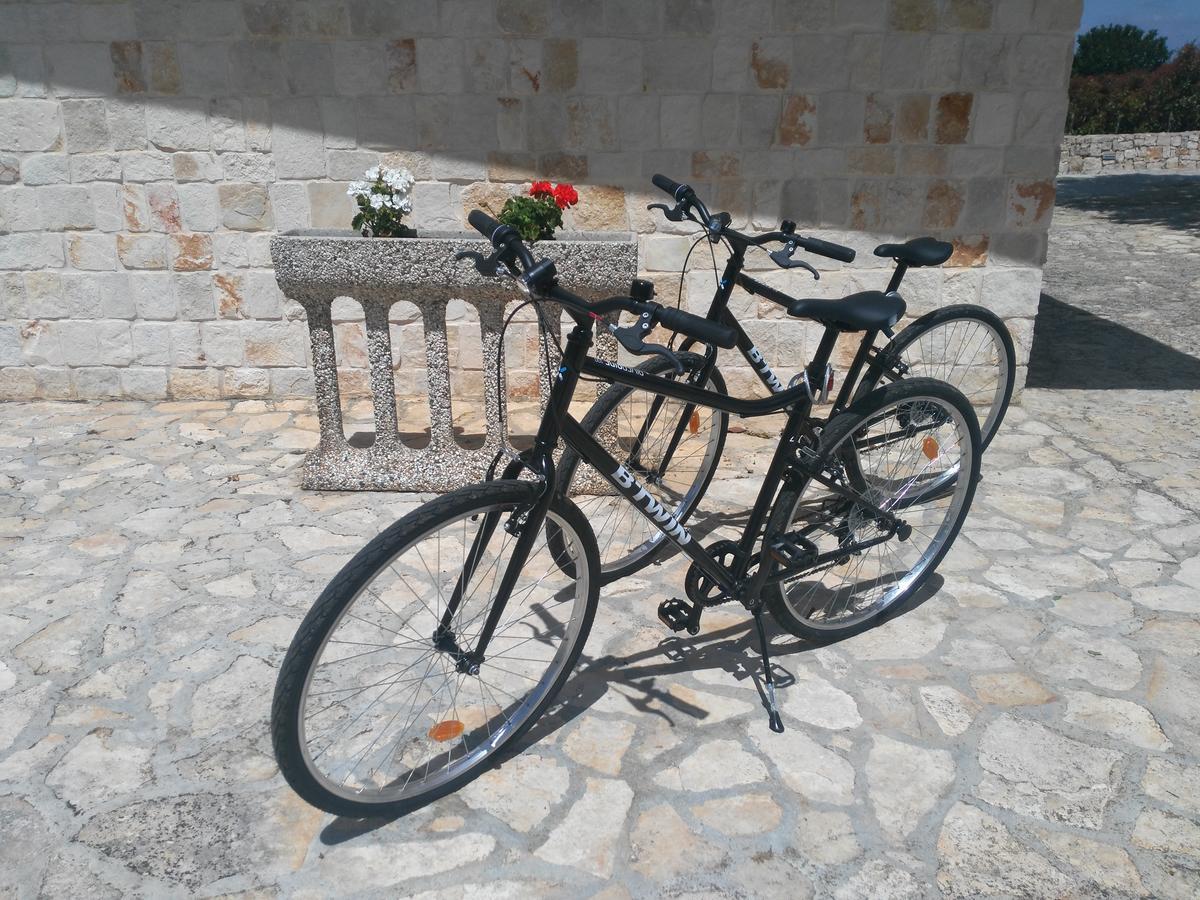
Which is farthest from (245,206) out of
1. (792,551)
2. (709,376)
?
(792,551)

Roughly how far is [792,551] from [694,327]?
0.96 metres

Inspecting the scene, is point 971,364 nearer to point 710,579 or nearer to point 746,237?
point 746,237

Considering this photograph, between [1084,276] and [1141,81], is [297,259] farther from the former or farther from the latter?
[1141,81]

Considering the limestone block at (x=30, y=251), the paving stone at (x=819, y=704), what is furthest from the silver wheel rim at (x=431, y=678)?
the limestone block at (x=30, y=251)

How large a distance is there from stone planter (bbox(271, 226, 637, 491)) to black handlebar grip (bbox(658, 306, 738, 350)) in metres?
1.84

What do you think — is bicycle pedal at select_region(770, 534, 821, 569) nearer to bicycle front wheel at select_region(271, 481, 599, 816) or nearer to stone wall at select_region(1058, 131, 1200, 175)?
bicycle front wheel at select_region(271, 481, 599, 816)

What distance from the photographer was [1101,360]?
6.44 meters

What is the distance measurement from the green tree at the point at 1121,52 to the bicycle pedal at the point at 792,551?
88.3 ft

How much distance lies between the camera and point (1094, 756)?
9.01 ft

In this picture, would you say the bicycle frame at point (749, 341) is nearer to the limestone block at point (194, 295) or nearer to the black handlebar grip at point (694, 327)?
the black handlebar grip at point (694, 327)

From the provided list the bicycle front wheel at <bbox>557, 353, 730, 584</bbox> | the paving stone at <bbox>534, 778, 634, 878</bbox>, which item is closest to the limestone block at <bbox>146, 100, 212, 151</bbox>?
the bicycle front wheel at <bbox>557, 353, 730, 584</bbox>

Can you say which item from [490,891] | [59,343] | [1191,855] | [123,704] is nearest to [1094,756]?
[1191,855]

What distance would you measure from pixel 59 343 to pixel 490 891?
4.71 metres

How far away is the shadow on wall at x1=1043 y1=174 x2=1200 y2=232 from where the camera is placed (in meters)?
12.0
